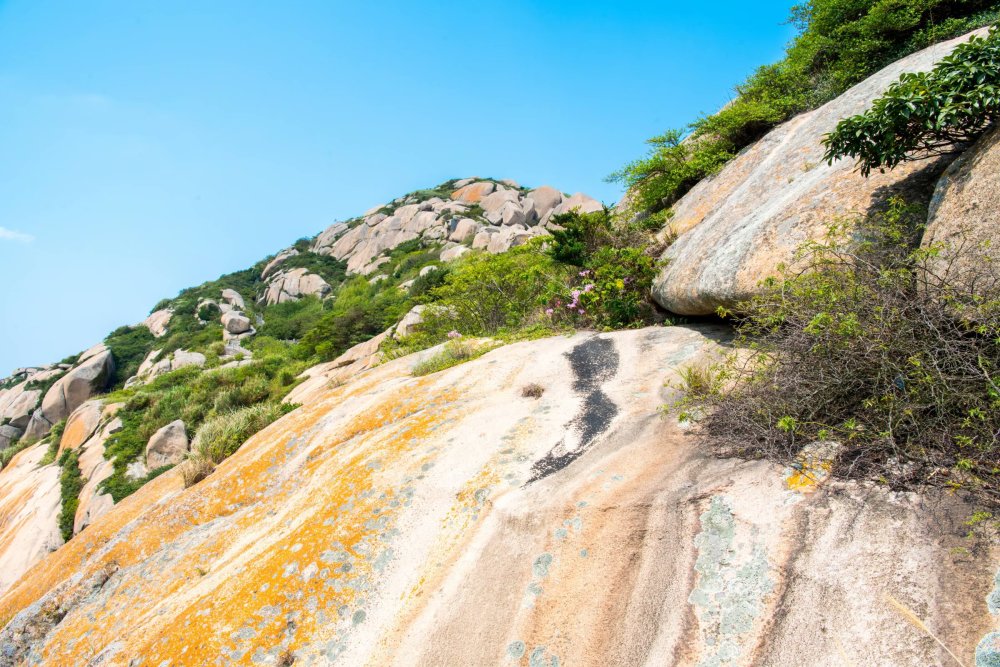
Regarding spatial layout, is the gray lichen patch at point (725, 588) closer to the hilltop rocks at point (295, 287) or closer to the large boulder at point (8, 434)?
the large boulder at point (8, 434)

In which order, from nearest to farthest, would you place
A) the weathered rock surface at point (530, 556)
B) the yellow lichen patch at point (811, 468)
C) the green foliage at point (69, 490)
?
1. the weathered rock surface at point (530, 556)
2. the yellow lichen patch at point (811, 468)
3. the green foliage at point (69, 490)

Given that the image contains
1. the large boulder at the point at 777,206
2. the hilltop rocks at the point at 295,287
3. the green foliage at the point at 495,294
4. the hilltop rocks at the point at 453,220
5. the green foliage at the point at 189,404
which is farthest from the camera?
the hilltop rocks at the point at 295,287

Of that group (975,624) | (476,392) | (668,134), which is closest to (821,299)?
(975,624)

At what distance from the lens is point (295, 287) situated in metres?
53.7

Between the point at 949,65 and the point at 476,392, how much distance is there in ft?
17.8

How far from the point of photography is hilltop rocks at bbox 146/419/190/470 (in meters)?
17.2

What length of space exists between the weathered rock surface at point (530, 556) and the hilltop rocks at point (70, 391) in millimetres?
37688

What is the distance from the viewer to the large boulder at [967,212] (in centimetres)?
328

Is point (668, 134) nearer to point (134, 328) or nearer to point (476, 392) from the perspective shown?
point (476, 392)

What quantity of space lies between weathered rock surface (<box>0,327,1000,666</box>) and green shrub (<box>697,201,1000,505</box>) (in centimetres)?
25

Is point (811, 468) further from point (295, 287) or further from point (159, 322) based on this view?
point (159, 322)

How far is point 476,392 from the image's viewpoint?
6195mm

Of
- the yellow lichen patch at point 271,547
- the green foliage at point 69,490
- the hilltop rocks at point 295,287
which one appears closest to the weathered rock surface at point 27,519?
the green foliage at point 69,490

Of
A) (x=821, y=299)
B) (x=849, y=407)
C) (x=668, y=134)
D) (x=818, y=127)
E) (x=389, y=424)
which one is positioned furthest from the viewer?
(x=668, y=134)
